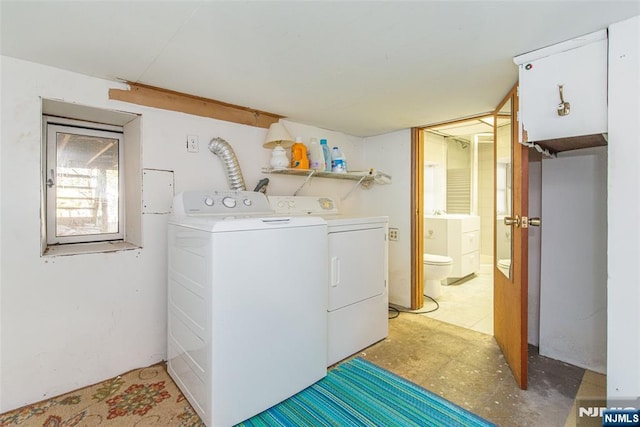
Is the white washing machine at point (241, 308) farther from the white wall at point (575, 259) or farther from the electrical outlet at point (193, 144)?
the white wall at point (575, 259)

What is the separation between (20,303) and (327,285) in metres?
1.66

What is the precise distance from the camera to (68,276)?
1692mm

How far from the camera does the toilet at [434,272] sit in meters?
3.28

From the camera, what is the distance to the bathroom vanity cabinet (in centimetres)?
376

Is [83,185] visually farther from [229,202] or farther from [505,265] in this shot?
[505,265]

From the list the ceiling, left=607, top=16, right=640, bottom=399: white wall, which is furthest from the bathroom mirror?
left=607, top=16, right=640, bottom=399: white wall

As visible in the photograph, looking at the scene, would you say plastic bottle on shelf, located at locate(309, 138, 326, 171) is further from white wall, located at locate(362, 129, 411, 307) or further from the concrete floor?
the concrete floor

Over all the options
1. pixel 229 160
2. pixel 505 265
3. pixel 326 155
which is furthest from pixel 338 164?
pixel 505 265

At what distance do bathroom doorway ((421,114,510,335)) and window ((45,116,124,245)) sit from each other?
9.00 feet

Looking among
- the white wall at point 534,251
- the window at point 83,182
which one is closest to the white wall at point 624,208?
the white wall at point 534,251

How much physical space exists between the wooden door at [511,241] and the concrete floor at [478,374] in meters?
0.11

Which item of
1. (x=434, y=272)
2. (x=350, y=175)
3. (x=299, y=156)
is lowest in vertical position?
(x=434, y=272)

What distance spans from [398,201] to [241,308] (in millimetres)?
2146

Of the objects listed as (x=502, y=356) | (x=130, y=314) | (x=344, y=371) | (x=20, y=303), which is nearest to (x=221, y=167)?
(x=130, y=314)
